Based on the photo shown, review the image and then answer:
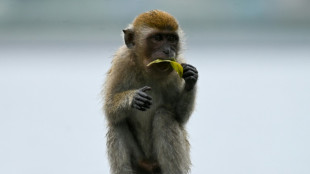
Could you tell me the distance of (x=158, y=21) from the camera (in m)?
13.2

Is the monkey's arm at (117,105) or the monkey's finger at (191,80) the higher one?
the monkey's finger at (191,80)

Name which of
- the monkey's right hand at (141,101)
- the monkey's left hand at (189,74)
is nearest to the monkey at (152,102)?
the monkey's left hand at (189,74)

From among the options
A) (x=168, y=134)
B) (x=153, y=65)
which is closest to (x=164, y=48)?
(x=153, y=65)

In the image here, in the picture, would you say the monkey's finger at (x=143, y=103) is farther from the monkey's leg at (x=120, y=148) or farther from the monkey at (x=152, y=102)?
Answer: the monkey's leg at (x=120, y=148)

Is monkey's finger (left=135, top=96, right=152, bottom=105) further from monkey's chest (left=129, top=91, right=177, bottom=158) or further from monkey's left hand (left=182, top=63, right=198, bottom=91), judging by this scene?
monkey's chest (left=129, top=91, right=177, bottom=158)

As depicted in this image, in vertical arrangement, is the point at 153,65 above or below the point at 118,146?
above

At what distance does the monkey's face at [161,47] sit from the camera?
1297 centimetres

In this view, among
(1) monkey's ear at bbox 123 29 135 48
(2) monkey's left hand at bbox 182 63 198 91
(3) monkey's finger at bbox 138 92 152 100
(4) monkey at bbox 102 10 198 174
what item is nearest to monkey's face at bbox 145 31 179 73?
(4) monkey at bbox 102 10 198 174

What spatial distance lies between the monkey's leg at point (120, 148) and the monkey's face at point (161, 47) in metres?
1.09

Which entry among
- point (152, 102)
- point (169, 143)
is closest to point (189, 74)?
point (152, 102)

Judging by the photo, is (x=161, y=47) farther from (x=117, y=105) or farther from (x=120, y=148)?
(x=120, y=148)

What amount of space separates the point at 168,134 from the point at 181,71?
0.98 meters

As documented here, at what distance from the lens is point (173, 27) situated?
13.2 meters

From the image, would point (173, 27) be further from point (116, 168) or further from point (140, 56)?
point (116, 168)
